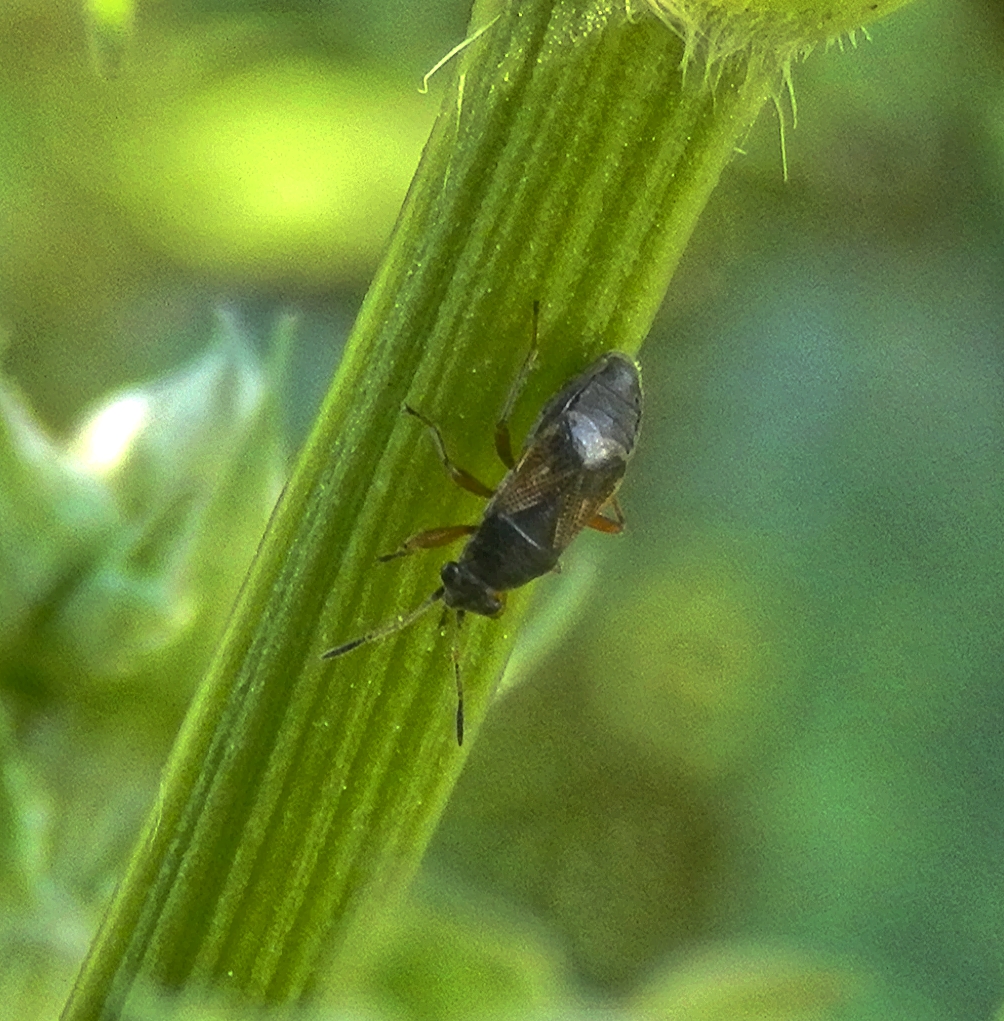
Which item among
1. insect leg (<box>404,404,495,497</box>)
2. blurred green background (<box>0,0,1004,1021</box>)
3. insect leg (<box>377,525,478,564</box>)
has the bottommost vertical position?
insect leg (<box>377,525,478,564</box>)

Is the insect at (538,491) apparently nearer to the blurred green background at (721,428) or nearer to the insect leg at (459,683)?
the insect leg at (459,683)

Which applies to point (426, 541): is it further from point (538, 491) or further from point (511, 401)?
point (538, 491)

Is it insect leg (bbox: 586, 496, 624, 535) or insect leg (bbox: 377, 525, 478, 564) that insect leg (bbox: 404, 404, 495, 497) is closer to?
insect leg (bbox: 377, 525, 478, 564)

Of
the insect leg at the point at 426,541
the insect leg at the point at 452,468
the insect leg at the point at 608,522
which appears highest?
the insect leg at the point at 608,522

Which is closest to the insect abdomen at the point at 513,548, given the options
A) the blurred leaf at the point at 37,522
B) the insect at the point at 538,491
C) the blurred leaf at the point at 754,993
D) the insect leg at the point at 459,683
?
the insect at the point at 538,491

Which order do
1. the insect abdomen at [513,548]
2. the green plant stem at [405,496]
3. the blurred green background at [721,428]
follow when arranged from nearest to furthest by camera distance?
the green plant stem at [405,496]
the insect abdomen at [513,548]
the blurred green background at [721,428]

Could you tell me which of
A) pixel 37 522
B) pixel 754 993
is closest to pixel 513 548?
pixel 37 522

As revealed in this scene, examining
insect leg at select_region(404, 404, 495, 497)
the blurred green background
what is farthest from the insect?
the blurred green background

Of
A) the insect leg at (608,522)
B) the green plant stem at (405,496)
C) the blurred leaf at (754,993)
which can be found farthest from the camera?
the blurred leaf at (754,993)
